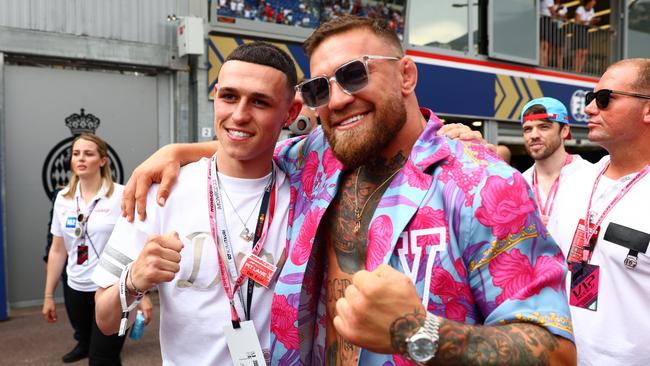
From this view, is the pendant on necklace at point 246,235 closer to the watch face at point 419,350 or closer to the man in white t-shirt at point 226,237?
the man in white t-shirt at point 226,237

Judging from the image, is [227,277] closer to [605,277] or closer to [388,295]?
[388,295]

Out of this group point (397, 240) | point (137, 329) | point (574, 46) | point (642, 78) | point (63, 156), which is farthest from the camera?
point (574, 46)

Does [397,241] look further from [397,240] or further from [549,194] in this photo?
[549,194]

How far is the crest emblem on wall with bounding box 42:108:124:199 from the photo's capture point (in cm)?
656

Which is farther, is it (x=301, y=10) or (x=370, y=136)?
(x=301, y=10)

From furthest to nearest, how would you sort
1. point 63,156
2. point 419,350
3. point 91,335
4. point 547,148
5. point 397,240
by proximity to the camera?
point 63,156, point 547,148, point 91,335, point 397,240, point 419,350

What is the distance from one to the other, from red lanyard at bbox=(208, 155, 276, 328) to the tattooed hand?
728 mm

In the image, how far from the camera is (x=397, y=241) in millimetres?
1520

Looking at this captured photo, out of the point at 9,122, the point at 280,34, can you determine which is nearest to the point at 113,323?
the point at 9,122

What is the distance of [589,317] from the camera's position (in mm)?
2479

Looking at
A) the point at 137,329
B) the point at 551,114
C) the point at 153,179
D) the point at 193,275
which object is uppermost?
the point at 551,114

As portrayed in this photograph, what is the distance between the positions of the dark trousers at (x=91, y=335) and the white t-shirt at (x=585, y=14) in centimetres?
1272

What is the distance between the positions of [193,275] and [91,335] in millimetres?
2573

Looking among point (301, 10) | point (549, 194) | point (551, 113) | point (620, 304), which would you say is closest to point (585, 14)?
point (301, 10)
